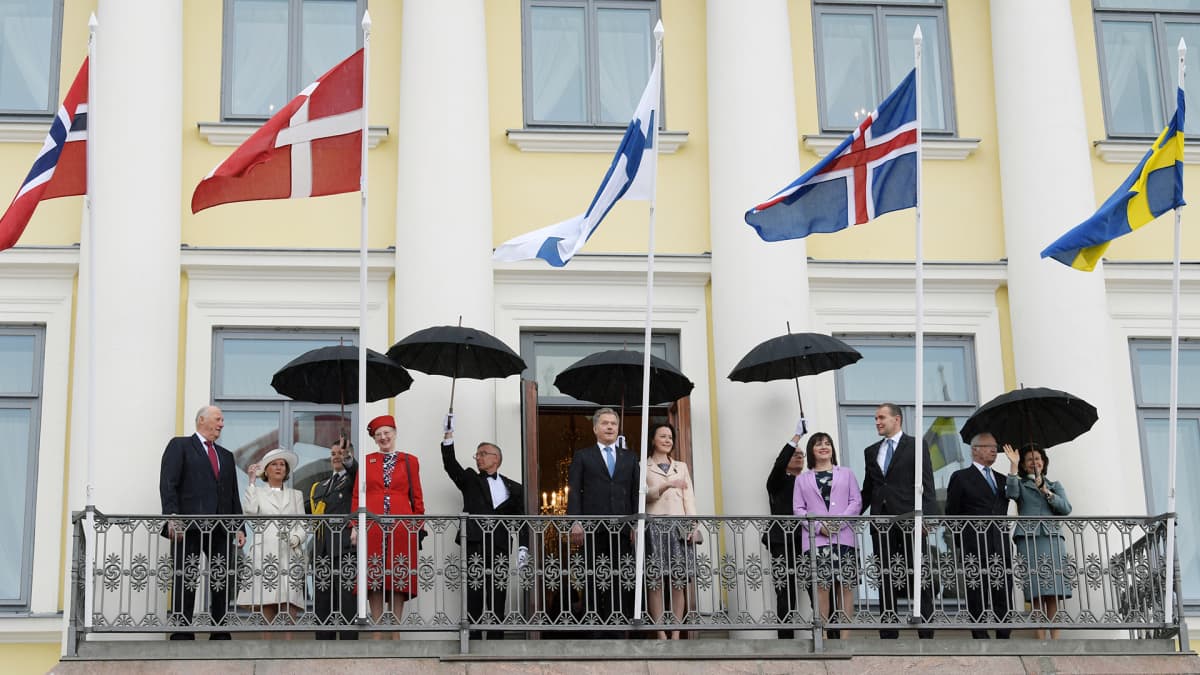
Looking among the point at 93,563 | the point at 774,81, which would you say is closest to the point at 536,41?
the point at 774,81

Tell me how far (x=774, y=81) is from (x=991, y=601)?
5.14 meters

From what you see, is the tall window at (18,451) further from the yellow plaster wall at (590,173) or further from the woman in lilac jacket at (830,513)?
the woman in lilac jacket at (830,513)

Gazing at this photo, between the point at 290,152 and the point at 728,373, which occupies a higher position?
the point at 290,152

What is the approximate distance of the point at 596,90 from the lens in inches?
713

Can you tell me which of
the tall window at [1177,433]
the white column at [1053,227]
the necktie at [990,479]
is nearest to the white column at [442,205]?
the necktie at [990,479]

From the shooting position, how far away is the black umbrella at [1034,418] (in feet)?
50.9

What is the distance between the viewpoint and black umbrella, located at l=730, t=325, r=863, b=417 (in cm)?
A: 1551

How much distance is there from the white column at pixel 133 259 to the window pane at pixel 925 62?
6.40 m

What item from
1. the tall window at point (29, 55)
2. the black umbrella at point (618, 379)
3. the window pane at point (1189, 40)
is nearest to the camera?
the black umbrella at point (618, 379)

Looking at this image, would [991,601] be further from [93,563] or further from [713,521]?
[93,563]

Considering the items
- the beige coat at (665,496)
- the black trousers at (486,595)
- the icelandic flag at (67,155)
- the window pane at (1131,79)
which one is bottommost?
the black trousers at (486,595)

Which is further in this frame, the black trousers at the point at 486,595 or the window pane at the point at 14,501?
the window pane at the point at 14,501

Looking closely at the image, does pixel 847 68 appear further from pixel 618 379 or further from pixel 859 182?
pixel 618 379

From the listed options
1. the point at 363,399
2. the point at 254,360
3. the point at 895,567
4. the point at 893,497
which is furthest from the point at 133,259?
the point at 895,567
